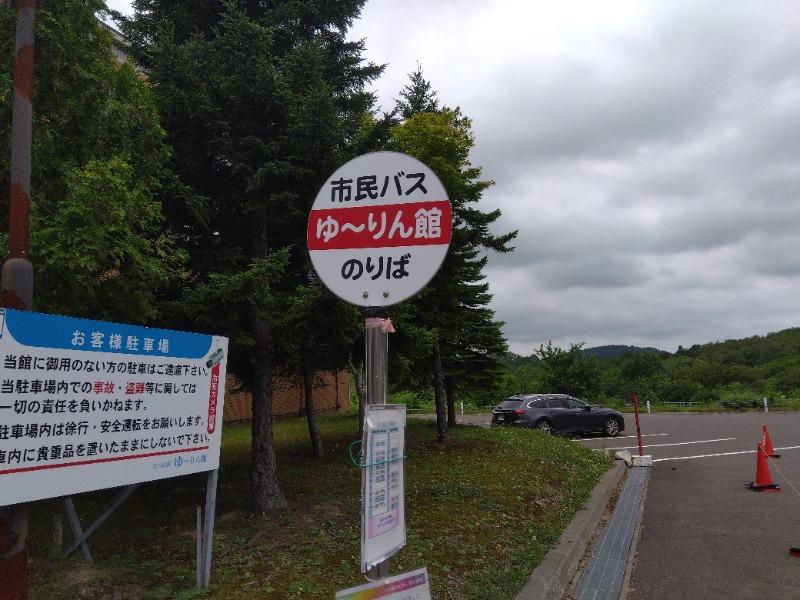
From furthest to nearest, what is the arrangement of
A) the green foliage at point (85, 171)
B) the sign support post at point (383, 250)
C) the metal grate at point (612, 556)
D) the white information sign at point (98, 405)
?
the metal grate at point (612, 556), the green foliage at point (85, 171), the white information sign at point (98, 405), the sign support post at point (383, 250)

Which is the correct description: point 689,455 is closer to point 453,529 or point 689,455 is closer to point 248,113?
point 453,529

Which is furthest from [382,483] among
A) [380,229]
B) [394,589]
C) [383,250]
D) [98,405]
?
[98,405]

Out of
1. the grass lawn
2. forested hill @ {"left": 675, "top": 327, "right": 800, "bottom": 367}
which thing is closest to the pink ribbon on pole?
the grass lawn

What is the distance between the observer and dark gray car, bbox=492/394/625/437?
18.7 meters

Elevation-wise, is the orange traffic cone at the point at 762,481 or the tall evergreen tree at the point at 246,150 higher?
the tall evergreen tree at the point at 246,150

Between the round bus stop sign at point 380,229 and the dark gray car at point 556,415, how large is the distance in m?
16.4

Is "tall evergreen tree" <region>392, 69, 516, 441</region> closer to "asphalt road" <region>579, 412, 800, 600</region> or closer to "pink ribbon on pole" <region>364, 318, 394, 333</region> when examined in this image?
"asphalt road" <region>579, 412, 800, 600</region>

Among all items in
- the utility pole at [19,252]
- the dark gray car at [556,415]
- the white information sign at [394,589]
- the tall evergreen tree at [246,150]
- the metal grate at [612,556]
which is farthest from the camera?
the dark gray car at [556,415]

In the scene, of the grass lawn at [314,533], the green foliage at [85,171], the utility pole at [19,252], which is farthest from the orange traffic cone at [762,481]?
the utility pole at [19,252]

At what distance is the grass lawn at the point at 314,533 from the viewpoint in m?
5.24

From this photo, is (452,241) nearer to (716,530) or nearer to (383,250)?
(716,530)

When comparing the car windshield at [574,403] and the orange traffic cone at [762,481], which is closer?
the orange traffic cone at [762,481]

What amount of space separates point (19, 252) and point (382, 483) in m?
3.33

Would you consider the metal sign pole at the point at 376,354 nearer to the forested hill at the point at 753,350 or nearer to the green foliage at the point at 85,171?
the green foliage at the point at 85,171
